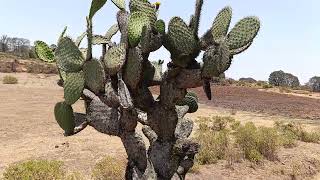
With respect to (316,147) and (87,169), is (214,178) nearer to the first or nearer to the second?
(87,169)

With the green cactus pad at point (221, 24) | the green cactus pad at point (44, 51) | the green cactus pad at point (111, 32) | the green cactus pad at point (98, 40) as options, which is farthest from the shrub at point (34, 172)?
the green cactus pad at point (221, 24)

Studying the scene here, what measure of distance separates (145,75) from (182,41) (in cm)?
87

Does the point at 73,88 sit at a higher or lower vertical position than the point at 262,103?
higher

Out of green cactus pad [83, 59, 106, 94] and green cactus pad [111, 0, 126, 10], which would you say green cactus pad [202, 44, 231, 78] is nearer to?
green cactus pad [83, 59, 106, 94]

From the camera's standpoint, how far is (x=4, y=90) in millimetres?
21844

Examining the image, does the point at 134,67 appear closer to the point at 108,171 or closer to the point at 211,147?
the point at 108,171

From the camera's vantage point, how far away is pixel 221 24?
502cm

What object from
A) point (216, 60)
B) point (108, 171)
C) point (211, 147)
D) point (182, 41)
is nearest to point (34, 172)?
point (108, 171)

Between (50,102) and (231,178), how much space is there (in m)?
10.8

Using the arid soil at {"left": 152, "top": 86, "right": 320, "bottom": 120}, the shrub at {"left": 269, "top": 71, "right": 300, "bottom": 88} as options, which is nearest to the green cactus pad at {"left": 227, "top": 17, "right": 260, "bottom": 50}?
the arid soil at {"left": 152, "top": 86, "right": 320, "bottom": 120}

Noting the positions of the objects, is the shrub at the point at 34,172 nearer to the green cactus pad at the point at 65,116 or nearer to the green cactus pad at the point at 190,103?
the green cactus pad at the point at 65,116

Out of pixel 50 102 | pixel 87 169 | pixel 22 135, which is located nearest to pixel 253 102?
pixel 50 102

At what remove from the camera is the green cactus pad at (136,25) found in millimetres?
4988

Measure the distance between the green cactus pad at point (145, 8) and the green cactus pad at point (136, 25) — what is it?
11cm
